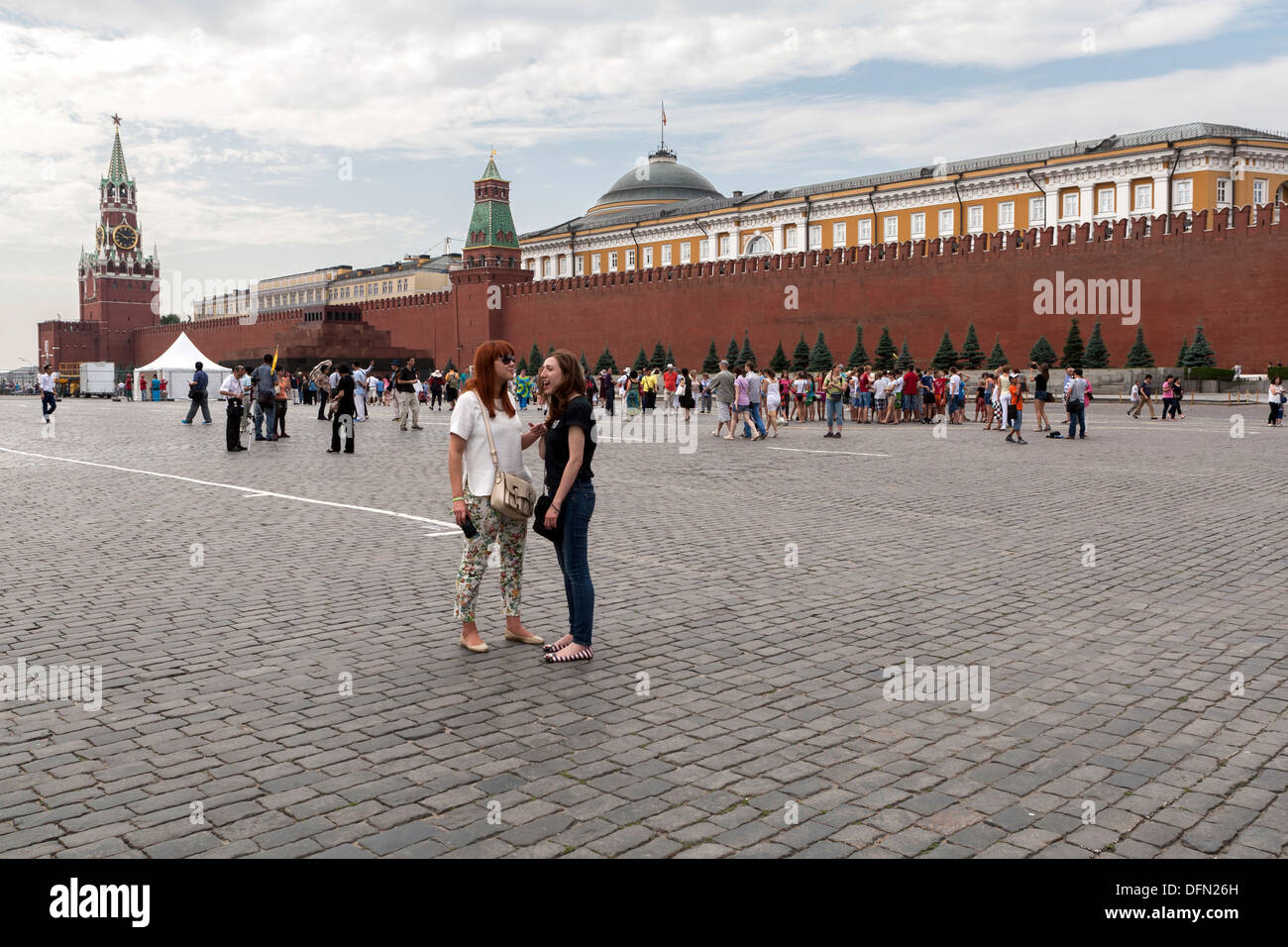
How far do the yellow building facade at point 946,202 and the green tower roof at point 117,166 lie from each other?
38.9m

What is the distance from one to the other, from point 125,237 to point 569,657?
313ft

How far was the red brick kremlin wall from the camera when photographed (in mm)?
30609

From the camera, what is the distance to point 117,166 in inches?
3457

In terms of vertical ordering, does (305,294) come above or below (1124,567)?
above

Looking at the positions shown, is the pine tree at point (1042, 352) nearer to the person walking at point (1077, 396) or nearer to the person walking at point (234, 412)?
the person walking at point (1077, 396)

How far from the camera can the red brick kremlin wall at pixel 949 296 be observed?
100 ft

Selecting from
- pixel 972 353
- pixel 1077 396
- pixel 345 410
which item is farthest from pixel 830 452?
pixel 972 353

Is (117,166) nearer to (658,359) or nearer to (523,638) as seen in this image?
(658,359)

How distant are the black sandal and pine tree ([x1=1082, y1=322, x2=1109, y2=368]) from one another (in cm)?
3086

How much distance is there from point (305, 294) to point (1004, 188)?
67.6 m

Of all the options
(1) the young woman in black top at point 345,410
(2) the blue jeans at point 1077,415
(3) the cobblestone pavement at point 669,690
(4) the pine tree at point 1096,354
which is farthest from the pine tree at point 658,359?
(3) the cobblestone pavement at point 669,690

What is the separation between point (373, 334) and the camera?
187 ft

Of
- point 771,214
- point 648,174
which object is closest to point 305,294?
point 648,174
